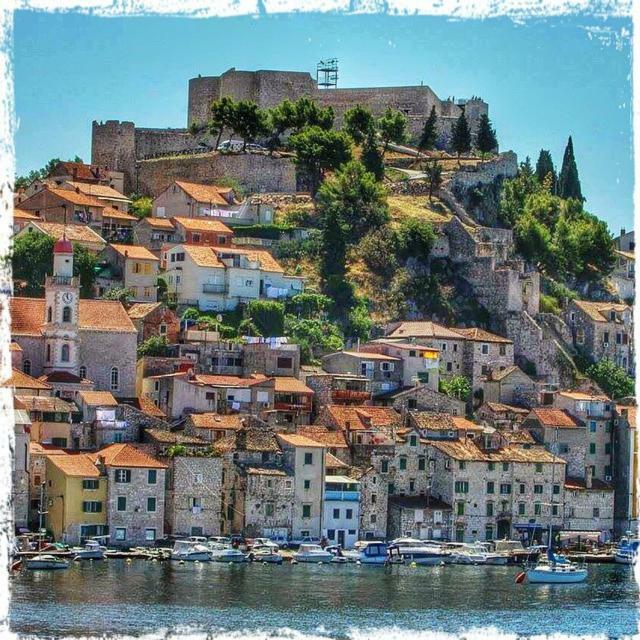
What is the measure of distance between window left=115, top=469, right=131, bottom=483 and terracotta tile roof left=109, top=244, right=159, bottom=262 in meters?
22.6

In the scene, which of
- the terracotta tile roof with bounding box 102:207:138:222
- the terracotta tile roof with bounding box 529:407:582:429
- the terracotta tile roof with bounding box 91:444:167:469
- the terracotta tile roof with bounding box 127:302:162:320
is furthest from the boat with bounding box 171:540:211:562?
the terracotta tile roof with bounding box 102:207:138:222

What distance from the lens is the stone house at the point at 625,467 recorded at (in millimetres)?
103938

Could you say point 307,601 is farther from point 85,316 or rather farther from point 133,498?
point 85,316

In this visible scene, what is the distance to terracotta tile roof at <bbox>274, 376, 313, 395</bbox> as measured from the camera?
329ft

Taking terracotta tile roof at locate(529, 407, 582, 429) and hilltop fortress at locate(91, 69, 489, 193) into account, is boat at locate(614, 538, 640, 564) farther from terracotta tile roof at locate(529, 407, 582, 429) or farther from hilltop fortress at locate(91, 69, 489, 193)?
hilltop fortress at locate(91, 69, 489, 193)

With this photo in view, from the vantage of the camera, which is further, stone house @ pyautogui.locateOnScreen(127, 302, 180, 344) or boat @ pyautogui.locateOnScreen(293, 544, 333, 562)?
stone house @ pyautogui.locateOnScreen(127, 302, 180, 344)

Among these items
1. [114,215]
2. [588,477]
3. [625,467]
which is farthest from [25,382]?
[625,467]

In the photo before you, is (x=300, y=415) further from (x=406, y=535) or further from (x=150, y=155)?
(x=150, y=155)

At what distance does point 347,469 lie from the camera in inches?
3772

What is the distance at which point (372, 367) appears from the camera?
10538 cm

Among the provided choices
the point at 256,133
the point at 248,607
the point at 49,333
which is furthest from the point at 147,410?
the point at 256,133

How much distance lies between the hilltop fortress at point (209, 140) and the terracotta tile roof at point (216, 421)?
109 feet

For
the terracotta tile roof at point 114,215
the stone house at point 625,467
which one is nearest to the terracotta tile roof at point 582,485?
the stone house at point 625,467

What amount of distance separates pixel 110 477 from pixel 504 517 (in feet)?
68.7
